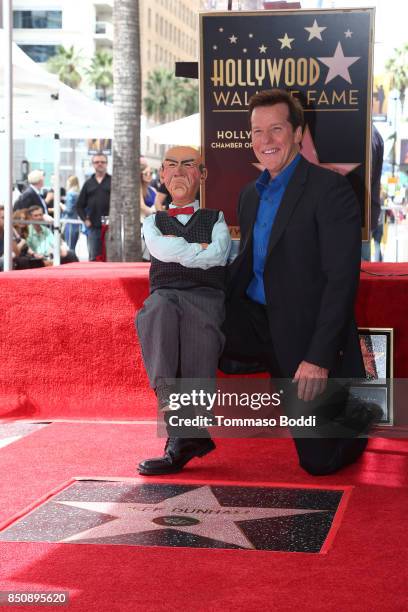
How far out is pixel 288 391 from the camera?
200 inches

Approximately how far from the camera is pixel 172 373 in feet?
16.5

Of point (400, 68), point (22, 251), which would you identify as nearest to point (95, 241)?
point (22, 251)

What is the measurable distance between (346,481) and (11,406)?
238 cm

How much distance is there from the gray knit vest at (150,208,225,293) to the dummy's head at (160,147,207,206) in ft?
0.40

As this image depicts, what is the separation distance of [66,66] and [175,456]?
301ft

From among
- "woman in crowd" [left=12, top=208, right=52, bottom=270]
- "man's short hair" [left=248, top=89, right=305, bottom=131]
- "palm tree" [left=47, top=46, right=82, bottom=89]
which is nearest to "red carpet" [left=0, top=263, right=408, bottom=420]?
"man's short hair" [left=248, top=89, right=305, bottom=131]

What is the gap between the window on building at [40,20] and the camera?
100 metres

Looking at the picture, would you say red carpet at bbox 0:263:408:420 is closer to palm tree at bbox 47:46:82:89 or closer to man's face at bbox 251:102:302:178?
man's face at bbox 251:102:302:178

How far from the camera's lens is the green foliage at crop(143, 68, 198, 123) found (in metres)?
105

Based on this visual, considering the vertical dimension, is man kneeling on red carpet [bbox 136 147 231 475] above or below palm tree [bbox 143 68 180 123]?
below

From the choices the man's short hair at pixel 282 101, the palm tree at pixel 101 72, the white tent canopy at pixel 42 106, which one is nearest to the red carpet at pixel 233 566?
the man's short hair at pixel 282 101

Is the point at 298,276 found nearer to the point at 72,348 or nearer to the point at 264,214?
the point at 264,214

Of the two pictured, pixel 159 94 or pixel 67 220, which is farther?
pixel 159 94

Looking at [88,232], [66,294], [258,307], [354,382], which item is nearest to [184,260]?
[258,307]
